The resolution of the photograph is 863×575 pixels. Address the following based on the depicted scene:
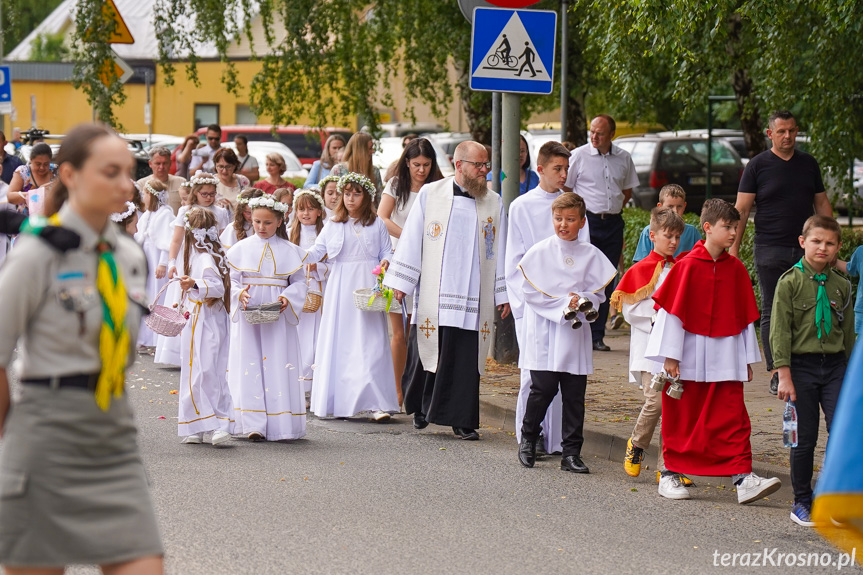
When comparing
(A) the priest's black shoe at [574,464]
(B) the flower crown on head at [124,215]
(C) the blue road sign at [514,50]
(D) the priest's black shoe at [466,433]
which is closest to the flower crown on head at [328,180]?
(C) the blue road sign at [514,50]

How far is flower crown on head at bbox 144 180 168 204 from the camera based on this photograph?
500 inches

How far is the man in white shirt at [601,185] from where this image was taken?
12.5 m

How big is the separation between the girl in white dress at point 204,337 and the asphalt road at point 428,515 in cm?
19

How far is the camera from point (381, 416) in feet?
31.5

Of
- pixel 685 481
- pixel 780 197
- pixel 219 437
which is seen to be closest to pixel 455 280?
pixel 219 437

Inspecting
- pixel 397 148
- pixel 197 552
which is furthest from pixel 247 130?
pixel 197 552

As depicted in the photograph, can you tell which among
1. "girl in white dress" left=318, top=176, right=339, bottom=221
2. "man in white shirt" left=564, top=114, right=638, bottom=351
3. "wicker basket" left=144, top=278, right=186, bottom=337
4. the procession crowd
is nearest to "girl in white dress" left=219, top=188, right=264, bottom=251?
the procession crowd

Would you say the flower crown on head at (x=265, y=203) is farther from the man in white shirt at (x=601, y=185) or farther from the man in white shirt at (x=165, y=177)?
the man in white shirt at (x=165, y=177)

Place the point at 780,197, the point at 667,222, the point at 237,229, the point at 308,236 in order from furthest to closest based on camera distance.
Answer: the point at 308,236 < the point at 780,197 < the point at 237,229 < the point at 667,222

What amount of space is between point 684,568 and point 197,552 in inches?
85.0

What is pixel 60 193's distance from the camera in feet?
12.9

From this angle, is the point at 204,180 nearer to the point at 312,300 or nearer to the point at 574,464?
the point at 312,300

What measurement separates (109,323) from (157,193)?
9290 mm

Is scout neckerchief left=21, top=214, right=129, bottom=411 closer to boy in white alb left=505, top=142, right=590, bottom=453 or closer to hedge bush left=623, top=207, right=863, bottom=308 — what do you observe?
boy in white alb left=505, top=142, right=590, bottom=453
